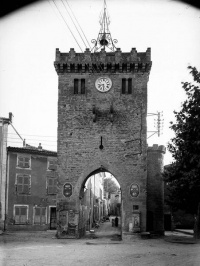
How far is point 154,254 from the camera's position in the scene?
17.8m

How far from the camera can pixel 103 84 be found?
94.1ft

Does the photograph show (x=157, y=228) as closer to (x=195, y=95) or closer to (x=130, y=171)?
(x=130, y=171)

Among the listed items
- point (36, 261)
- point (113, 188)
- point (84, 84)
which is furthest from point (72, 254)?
point (113, 188)

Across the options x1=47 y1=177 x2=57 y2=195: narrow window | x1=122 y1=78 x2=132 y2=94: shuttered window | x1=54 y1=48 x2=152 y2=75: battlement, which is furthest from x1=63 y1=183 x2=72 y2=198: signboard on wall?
x1=47 y1=177 x2=57 y2=195: narrow window

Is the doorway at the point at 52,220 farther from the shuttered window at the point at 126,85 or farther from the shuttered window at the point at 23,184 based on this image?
the shuttered window at the point at 126,85

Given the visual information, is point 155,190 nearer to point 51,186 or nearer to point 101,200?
point 51,186

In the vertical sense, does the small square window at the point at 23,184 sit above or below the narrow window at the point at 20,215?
above

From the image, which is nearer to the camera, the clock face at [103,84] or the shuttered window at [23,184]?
the clock face at [103,84]

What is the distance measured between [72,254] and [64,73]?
1545 cm

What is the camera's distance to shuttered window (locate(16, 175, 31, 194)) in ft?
115

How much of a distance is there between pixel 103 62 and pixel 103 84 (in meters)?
1.68

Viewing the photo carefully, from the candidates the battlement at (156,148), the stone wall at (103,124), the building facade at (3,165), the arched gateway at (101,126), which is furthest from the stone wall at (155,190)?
the building facade at (3,165)

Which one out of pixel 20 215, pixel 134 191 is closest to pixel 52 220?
pixel 20 215

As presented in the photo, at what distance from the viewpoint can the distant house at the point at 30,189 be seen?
34.4 metres
